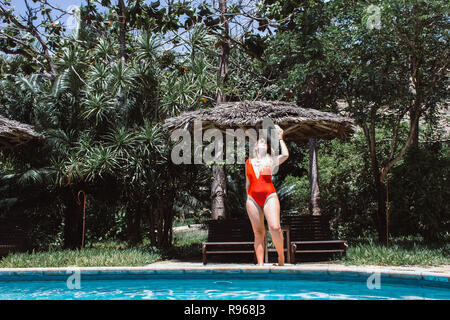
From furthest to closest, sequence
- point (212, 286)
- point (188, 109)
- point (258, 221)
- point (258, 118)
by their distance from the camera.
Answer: point (188, 109), point (258, 118), point (258, 221), point (212, 286)

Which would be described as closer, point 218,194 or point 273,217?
point 273,217

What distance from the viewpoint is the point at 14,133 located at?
1012cm

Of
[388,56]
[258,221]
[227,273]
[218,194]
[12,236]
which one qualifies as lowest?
[227,273]

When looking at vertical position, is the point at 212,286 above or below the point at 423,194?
below

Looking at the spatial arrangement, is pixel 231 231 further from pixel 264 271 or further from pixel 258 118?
pixel 264 271

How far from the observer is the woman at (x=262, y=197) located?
6.44 meters

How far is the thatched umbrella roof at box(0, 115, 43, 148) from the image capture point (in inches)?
388

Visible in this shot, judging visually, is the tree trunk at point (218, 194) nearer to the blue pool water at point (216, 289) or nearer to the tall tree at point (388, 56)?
the tall tree at point (388, 56)

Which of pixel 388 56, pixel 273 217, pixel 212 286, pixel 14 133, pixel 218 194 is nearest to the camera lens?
pixel 212 286

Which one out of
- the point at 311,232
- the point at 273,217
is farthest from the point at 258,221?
the point at 311,232

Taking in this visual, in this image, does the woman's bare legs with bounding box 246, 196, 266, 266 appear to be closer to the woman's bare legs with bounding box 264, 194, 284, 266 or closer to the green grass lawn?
the woman's bare legs with bounding box 264, 194, 284, 266

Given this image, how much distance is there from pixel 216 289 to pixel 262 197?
1.45 metres
